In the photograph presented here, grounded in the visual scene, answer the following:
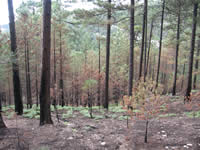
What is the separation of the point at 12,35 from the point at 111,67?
1411cm

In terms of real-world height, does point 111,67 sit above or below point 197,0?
below

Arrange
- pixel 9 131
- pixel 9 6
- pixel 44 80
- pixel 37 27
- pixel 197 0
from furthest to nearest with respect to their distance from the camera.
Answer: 1. pixel 37 27
2. pixel 197 0
3. pixel 9 6
4. pixel 44 80
5. pixel 9 131

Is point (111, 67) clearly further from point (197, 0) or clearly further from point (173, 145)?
point (173, 145)

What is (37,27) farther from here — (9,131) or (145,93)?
(145,93)

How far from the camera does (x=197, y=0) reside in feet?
28.0

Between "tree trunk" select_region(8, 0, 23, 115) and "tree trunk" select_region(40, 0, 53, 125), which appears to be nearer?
"tree trunk" select_region(40, 0, 53, 125)

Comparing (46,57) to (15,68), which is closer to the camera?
(46,57)

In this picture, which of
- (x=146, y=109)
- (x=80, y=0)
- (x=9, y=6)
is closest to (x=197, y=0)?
(x=80, y=0)

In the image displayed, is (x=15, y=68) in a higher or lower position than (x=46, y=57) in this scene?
lower

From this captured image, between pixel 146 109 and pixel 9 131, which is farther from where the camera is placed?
pixel 9 131

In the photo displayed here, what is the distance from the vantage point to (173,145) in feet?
14.5

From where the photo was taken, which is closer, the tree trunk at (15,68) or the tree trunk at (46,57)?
the tree trunk at (46,57)

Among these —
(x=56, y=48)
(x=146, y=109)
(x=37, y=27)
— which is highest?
(x=37, y=27)

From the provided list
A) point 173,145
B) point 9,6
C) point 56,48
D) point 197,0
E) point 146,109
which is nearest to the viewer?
point 173,145
